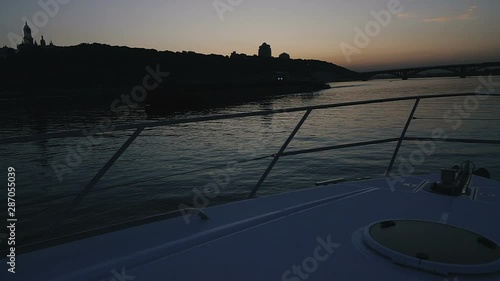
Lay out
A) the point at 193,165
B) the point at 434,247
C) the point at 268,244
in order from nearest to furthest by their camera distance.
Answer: the point at 434,247 < the point at 268,244 < the point at 193,165

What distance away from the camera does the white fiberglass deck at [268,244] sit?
1.77m

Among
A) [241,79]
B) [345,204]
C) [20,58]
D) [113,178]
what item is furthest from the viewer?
[241,79]

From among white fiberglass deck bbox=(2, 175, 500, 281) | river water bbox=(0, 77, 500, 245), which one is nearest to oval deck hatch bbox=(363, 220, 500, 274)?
white fiberglass deck bbox=(2, 175, 500, 281)

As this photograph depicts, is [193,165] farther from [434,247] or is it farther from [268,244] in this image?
[434,247]

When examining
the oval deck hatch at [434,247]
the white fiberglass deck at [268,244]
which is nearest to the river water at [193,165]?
the white fiberglass deck at [268,244]

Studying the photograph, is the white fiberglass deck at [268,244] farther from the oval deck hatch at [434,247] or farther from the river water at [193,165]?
the river water at [193,165]

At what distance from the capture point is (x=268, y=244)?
2.08 metres

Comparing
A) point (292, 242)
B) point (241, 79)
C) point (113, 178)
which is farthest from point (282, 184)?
point (241, 79)

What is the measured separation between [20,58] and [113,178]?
4735 inches

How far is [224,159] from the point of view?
17.2 meters

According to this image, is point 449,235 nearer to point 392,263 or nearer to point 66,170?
point 392,263

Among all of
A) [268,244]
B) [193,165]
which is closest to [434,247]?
[268,244]

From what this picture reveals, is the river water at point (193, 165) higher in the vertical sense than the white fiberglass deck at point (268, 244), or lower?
lower

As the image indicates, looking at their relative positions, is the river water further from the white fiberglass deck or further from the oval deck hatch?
the oval deck hatch
